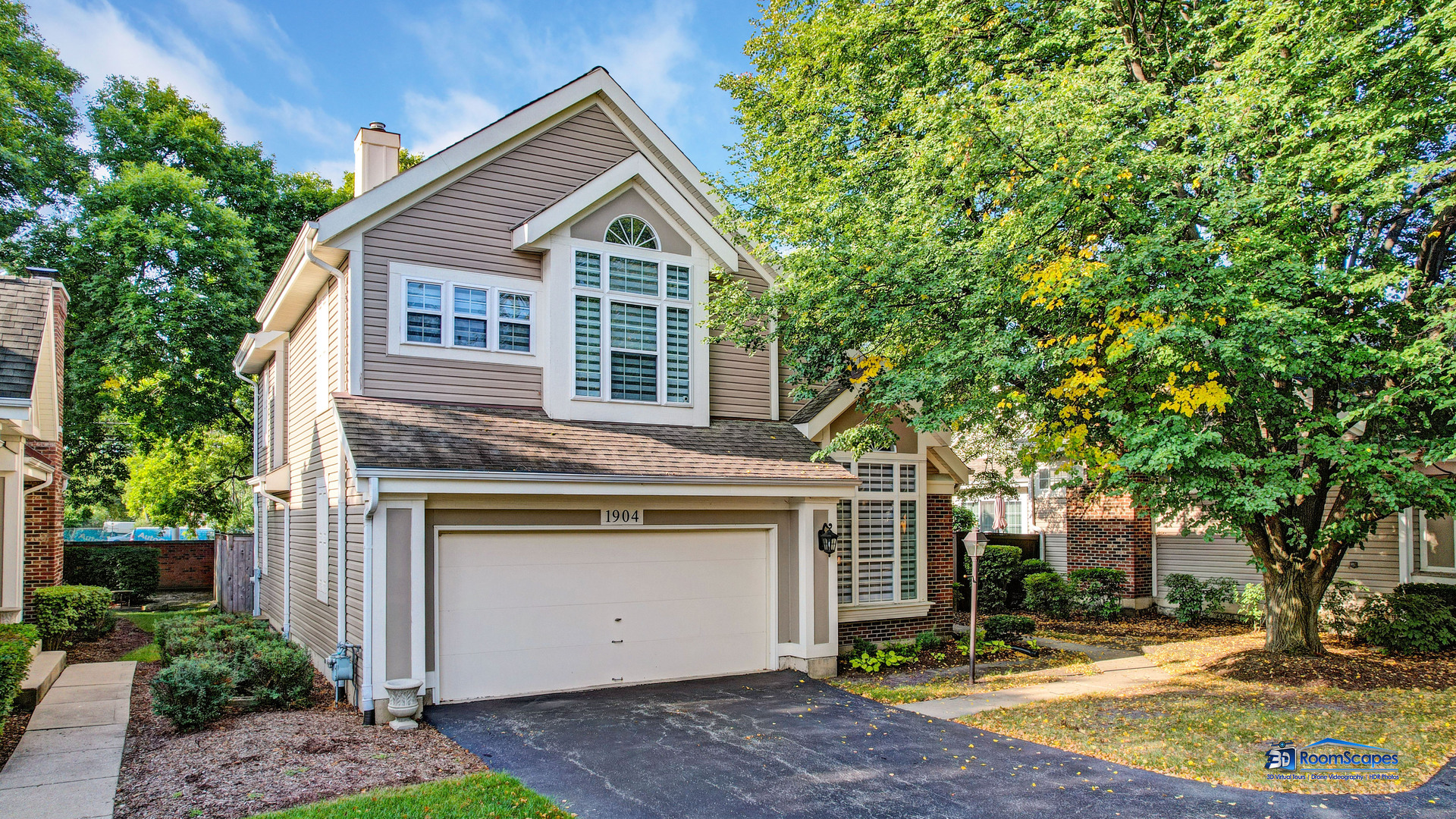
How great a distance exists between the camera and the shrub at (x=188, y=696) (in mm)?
8406

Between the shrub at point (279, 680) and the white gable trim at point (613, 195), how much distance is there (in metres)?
5.72

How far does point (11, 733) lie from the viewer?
8.51m

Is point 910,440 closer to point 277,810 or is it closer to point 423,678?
point 423,678

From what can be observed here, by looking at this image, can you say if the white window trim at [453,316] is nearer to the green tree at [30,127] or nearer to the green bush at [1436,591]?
the green bush at [1436,591]

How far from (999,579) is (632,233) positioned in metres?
12.7

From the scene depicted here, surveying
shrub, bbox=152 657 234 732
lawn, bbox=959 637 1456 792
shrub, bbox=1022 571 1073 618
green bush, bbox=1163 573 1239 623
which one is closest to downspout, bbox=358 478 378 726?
shrub, bbox=152 657 234 732

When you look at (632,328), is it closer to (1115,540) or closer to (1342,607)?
(1115,540)

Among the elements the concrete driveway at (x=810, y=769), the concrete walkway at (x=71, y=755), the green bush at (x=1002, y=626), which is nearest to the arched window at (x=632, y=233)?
the concrete driveway at (x=810, y=769)

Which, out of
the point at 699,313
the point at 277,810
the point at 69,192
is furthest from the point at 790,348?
the point at 69,192

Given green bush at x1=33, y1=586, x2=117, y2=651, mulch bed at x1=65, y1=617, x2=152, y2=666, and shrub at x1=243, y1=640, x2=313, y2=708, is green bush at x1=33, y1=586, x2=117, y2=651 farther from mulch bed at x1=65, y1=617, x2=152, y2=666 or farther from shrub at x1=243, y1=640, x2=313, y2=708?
shrub at x1=243, y1=640, x2=313, y2=708

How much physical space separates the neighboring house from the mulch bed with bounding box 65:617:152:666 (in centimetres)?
101

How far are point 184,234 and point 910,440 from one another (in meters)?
18.4

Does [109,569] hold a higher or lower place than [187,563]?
higher

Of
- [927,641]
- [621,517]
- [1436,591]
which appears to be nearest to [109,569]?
[621,517]
